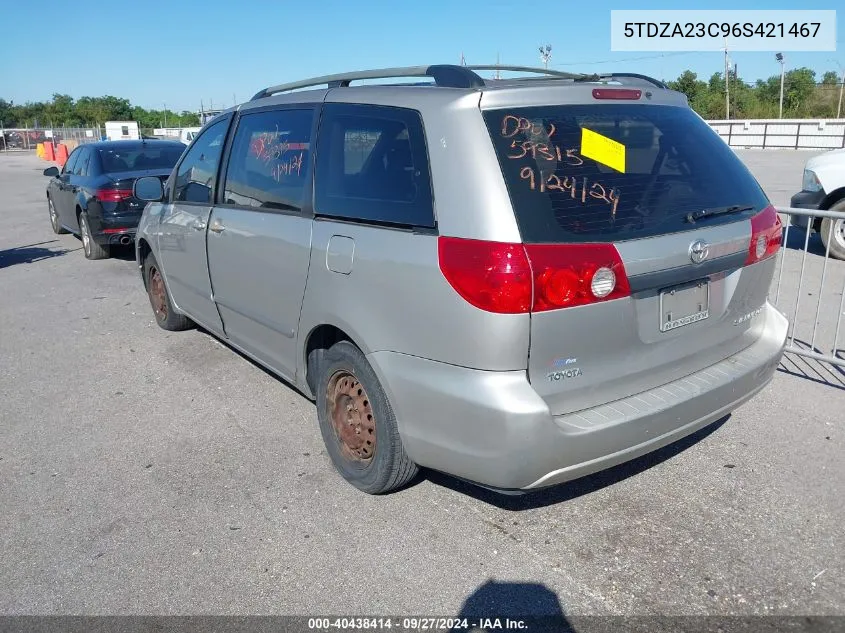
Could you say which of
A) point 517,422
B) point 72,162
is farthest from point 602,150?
point 72,162

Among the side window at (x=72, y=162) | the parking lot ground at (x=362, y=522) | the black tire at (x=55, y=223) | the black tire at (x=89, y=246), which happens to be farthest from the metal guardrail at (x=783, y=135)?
the parking lot ground at (x=362, y=522)

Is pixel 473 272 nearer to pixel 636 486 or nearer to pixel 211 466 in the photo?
pixel 636 486

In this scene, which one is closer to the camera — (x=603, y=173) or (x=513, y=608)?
(x=513, y=608)

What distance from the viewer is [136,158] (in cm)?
996

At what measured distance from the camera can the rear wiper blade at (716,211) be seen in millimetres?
2973

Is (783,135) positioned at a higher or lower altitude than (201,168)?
higher

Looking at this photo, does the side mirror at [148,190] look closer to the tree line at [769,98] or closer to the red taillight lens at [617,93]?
the red taillight lens at [617,93]

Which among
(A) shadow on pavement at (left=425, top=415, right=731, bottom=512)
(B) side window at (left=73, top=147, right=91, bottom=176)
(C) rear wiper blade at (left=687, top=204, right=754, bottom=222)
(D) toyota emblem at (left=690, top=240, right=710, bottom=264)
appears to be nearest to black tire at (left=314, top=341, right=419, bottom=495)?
(A) shadow on pavement at (left=425, top=415, right=731, bottom=512)

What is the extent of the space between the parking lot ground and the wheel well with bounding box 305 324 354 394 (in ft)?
1.55

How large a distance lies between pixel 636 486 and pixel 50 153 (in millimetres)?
47897

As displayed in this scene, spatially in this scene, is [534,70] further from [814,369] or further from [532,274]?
[814,369]

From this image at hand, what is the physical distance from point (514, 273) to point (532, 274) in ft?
0.22

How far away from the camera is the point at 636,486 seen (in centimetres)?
349

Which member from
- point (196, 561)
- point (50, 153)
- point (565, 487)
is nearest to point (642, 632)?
point (565, 487)
